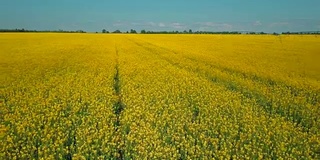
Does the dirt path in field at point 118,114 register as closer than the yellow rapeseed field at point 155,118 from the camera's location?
No

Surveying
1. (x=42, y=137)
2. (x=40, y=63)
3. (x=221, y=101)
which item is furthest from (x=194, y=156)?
(x=40, y=63)

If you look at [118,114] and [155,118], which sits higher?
[155,118]

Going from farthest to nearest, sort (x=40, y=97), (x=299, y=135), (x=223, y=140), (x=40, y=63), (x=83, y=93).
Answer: (x=40, y=63) → (x=83, y=93) → (x=40, y=97) → (x=299, y=135) → (x=223, y=140)

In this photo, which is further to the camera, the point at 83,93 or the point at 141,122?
the point at 83,93

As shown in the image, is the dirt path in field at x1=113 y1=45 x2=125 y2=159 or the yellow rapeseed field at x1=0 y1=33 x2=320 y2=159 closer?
the yellow rapeseed field at x1=0 y1=33 x2=320 y2=159

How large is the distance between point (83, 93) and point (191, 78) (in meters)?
5.94

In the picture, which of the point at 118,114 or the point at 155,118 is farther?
the point at 118,114

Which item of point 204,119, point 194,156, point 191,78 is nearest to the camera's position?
point 194,156

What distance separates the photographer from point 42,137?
8430 mm

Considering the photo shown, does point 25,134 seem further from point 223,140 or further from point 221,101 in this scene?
point 221,101

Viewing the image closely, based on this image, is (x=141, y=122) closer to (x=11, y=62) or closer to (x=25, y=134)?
(x=25, y=134)

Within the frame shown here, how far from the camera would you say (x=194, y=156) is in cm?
735

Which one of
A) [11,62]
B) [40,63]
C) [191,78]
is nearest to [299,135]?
[191,78]

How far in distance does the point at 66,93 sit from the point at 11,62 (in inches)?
461
